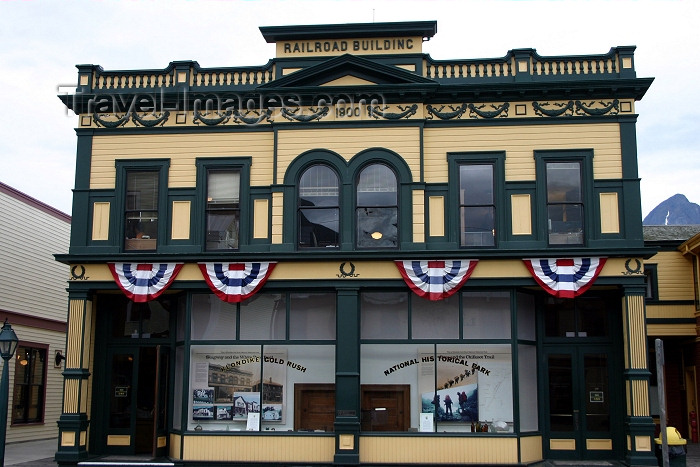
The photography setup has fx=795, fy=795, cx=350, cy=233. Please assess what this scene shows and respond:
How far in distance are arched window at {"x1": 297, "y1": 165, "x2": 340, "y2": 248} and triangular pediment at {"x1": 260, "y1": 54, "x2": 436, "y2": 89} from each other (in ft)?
7.47

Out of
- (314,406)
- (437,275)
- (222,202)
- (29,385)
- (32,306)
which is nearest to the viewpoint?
(437,275)

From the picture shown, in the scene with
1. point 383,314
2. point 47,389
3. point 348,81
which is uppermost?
point 348,81

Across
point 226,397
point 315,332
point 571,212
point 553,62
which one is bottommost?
point 226,397

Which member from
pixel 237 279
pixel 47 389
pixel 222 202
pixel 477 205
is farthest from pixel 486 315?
pixel 47 389

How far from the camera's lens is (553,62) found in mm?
Result: 20594

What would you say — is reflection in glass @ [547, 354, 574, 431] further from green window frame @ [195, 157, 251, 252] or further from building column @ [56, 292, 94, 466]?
building column @ [56, 292, 94, 466]

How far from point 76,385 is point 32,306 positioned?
339 inches

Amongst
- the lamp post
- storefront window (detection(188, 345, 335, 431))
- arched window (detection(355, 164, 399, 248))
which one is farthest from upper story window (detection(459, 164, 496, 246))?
the lamp post

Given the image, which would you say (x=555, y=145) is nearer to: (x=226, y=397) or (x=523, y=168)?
(x=523, y=168)

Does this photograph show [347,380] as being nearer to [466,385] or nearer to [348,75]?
[466,385]

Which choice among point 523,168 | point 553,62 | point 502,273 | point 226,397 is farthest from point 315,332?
point 553,62

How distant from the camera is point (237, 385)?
66.0ft

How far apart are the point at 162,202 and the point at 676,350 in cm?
1807

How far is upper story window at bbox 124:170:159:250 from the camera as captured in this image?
20859 mm
